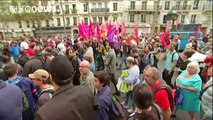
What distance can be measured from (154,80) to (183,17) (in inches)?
1437

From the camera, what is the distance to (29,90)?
120 inches

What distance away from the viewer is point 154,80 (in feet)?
8.49

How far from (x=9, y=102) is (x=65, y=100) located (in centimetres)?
123

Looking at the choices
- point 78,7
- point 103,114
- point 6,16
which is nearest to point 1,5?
point 6,16

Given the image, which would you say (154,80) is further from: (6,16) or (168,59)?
(6,16)

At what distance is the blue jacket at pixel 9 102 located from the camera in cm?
218

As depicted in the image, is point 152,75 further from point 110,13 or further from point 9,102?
point 110,13

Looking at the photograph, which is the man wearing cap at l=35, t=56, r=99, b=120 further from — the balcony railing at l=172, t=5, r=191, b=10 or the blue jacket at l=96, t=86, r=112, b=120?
the balcony railing at l=172, t=5, r=191, b=10

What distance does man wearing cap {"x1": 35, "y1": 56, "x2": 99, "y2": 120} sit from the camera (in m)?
1.48

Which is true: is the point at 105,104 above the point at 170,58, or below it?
below

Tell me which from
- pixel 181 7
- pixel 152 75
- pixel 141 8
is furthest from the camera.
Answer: pixel 141 8

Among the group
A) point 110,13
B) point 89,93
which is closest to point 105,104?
point 89,93

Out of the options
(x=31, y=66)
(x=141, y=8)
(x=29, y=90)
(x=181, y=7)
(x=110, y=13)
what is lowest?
(x=29, y=90)

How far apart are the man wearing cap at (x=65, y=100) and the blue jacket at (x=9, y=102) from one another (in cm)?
106
